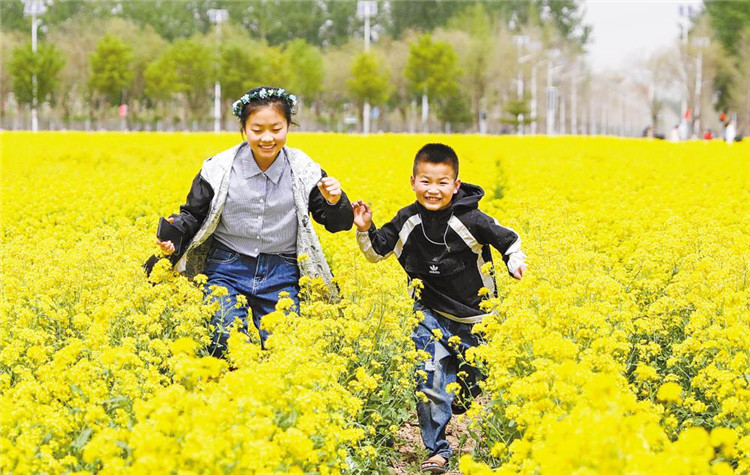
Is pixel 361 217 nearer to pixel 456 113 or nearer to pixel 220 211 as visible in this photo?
pixel 220 211

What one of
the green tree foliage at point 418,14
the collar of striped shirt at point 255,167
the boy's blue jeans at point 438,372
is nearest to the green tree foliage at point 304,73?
the green tree foliage at point 418,14

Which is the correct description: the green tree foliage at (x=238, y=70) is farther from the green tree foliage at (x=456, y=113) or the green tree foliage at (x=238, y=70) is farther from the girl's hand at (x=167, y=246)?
the girl's hand at (x=167, y=246)

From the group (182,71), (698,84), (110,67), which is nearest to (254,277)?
(110,67)

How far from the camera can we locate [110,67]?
60188mm

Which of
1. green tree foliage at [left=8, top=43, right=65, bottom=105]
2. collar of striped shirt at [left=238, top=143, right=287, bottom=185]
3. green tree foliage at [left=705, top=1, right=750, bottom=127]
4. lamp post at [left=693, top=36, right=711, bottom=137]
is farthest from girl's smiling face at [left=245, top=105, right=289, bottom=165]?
green tree foliage at [left=705, top=1, right=750, bottom=127]

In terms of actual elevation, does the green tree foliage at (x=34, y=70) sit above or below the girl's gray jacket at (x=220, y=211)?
above

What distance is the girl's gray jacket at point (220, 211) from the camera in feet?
18.3

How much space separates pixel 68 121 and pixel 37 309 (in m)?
61.0

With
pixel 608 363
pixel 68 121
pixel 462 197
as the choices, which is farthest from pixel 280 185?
pixel 68 121

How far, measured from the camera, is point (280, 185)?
5742mm

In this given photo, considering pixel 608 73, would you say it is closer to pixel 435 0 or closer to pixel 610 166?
pixel 435 0

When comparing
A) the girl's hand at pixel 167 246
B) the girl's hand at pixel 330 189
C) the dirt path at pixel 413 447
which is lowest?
the dirt path at pixel 413 447

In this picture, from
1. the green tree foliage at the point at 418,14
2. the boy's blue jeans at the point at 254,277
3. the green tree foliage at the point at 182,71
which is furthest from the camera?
the green tree foliage at the point at 418,14

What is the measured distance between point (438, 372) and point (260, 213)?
1412 mm
